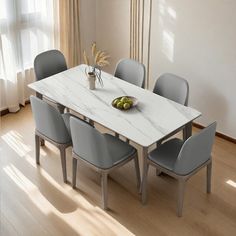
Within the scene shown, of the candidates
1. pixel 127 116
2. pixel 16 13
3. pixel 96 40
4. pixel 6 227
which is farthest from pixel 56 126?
pixel 96 40

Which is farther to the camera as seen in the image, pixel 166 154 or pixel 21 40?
pixel 21 40

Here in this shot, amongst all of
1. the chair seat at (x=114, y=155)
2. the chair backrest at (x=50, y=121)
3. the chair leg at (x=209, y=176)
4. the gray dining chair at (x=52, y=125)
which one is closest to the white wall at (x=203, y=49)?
the chair leg at (x=209, y=176)

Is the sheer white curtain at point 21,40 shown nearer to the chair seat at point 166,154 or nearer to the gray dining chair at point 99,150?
the gray dining chair at point 99,150

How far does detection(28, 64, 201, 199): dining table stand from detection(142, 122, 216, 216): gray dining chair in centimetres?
13

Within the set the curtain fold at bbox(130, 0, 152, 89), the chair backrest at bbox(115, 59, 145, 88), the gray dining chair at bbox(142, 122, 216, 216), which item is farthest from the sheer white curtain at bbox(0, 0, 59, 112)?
the gray dining chair at bbox(142, 122, 216, 216)

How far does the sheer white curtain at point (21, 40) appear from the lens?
4.93m

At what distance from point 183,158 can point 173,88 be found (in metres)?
0.98

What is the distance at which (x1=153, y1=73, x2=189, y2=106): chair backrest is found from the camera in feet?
13.5

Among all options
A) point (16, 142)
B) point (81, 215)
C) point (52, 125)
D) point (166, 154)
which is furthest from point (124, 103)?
point (16, 142)

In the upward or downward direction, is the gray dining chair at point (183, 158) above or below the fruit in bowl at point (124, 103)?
below

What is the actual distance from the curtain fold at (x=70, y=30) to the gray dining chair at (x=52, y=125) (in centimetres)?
164

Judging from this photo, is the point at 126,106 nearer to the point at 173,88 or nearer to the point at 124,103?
the point at 124,103

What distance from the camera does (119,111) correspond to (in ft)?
12.6

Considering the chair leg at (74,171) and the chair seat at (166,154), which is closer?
the chair seat at (166,154)
